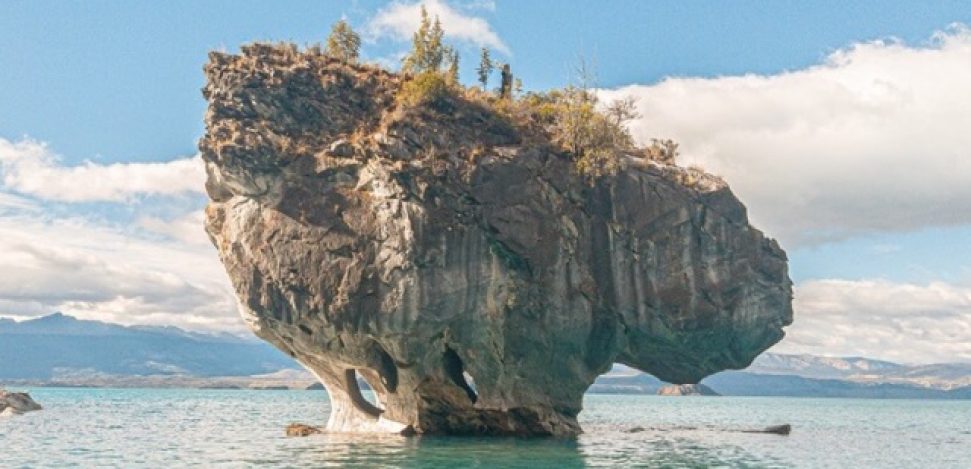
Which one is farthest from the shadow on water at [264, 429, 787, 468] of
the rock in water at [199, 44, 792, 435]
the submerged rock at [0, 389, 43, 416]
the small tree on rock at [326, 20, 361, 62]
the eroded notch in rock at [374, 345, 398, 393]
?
the submerged rock at [0, 389, 43, 416]

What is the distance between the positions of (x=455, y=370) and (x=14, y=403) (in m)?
68.2

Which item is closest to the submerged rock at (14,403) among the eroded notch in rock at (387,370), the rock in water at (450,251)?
the rock in water at (450,251)

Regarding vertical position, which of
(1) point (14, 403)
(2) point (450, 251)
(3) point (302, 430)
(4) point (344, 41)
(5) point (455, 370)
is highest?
(4) point (344, 41)

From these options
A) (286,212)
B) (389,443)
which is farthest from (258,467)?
(286,212)

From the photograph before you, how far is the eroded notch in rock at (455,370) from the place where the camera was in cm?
4775

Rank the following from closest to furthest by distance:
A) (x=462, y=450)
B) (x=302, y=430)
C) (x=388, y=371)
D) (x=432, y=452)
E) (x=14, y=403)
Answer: (x=432, y=452), (x=462, y=450), (x=388, y=371), (x=302, y=430), (x=14, y=403)

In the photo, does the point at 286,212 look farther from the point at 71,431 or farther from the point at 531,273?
the point at 71,431

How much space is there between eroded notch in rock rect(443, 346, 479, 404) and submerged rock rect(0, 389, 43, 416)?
59.4m

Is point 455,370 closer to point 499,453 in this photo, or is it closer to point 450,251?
point 450,251

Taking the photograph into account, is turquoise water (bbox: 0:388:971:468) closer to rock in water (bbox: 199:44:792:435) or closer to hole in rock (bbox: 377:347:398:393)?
hole in rock (bbox: 377:347:398:393)

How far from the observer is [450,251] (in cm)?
4559

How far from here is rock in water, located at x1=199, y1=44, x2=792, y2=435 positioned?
148 feet

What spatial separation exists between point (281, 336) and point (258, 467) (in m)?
11.6

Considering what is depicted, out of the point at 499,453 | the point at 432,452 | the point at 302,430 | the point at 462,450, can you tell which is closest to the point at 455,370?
the point at 462,450
